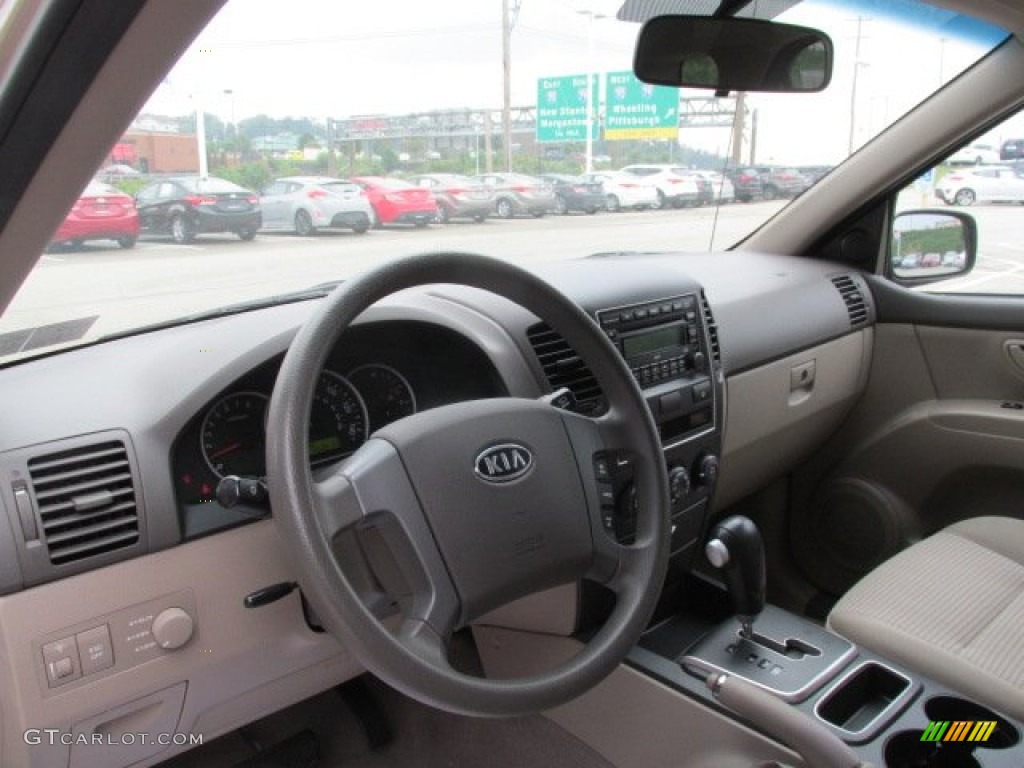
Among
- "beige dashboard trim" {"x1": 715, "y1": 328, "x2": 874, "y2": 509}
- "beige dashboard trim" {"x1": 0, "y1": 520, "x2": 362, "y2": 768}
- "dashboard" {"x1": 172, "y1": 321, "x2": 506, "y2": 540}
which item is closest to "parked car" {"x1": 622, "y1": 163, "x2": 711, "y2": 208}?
"beige dashboard trim" {"x1": 715, "y1": 328, "x2": 874, "y2": 509}

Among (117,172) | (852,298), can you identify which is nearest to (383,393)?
(117,172)

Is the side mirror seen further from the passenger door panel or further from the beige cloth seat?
the beige cloth seat

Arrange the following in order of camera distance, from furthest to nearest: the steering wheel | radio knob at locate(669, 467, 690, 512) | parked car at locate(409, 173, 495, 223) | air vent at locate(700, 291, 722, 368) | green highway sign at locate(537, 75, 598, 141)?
1. green highway sign at locate(537, 75, 598, 141)
2. parked car at locate(409, 173, 495, 223)
3. air vent at locate(700, 291, 722, 368)
4. radio knob at locate(669, 467, 690, 512)
5. the steering wheel

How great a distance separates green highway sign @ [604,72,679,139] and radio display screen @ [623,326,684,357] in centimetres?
68

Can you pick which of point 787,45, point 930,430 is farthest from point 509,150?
point 930,430

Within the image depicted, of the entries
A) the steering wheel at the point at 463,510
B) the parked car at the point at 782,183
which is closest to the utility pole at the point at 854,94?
the parked car at the point at 782,183

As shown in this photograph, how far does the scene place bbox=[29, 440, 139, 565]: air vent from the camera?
148 centimetres

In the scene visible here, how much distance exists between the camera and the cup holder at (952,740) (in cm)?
176

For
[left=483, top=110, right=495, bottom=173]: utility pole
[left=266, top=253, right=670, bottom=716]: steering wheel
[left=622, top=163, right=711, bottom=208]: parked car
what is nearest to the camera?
[left=266, top=253, right=670, bottom=716]: steering wheel

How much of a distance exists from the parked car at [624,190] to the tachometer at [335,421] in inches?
63.2

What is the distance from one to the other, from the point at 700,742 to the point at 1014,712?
2.07ft

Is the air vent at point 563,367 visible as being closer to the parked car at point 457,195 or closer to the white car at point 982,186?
the parked car at point 457,195

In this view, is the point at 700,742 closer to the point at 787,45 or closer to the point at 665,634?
the point at 665,634

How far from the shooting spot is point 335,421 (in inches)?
71.9
